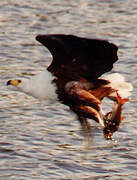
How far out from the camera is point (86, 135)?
8586 mm

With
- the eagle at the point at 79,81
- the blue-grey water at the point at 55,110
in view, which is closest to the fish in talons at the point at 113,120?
the eagle at the point at 79,81

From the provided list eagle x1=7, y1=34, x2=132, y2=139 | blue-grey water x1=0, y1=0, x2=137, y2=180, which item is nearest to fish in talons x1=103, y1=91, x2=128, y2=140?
eagle x1=7, y1=34, x2=132, y2=139

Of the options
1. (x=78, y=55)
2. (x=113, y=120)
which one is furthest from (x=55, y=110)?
(x=78, y=55)

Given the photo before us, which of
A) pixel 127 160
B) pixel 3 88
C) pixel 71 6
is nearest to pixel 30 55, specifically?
pixel 3 88

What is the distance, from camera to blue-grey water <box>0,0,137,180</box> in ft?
29.6

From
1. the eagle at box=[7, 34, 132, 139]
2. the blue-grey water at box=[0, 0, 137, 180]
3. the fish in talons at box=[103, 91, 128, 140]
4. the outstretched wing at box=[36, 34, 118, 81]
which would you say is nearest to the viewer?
the outstretched wing at box=[36, 34, 118, 81]

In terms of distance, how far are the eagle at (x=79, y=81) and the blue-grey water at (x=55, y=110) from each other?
0.95 feet

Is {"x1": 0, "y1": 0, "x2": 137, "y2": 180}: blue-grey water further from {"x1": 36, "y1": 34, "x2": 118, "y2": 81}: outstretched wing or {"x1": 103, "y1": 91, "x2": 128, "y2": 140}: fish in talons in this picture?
{"x1": 36, "y1": 34, "x2": 118, "y2": 81}: outstretched wing

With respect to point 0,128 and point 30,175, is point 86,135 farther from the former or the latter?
point 0,128

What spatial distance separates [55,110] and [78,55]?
2868 millimetres

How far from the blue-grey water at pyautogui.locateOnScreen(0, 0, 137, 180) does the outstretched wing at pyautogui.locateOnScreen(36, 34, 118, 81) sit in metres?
0.52

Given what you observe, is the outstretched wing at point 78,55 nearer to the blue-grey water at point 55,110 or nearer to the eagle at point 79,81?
the eagle at point 79,81

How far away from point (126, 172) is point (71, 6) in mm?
7076

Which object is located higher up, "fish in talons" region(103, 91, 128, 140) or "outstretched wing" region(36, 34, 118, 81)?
"outstretched wing" region(36, 34, 118, 81)
